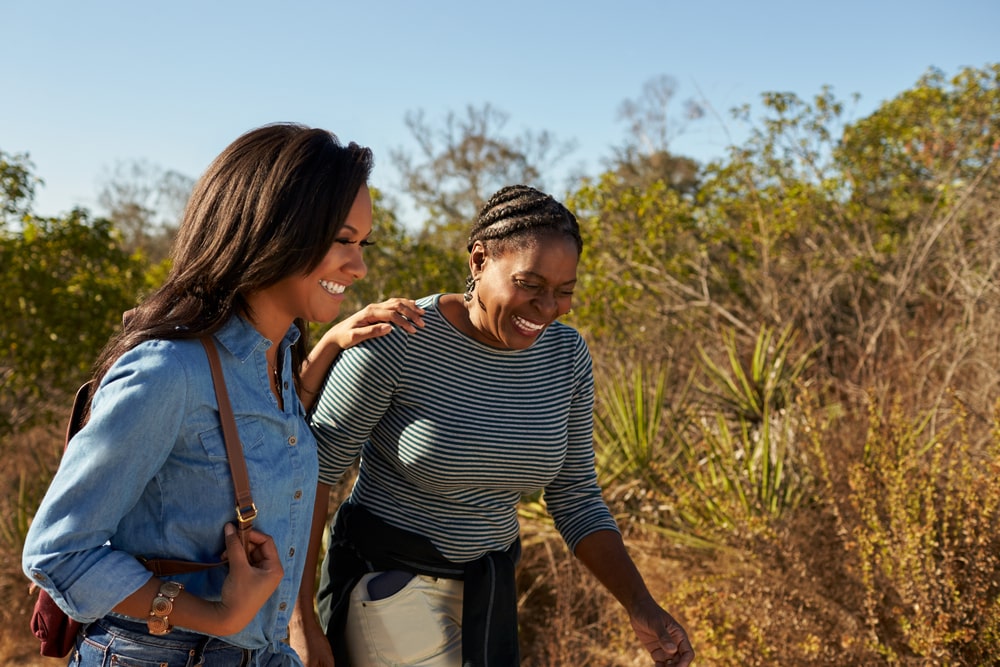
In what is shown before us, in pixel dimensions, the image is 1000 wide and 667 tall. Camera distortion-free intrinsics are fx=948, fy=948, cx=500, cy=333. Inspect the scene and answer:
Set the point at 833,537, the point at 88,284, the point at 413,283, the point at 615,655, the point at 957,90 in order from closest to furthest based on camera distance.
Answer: the point at 833,537 → the point at 615,655 → the point at 88,284 → the point at 413,283 → the point at 957,90

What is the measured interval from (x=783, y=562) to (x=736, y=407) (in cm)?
237

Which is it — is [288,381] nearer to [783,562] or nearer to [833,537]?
[783,562]

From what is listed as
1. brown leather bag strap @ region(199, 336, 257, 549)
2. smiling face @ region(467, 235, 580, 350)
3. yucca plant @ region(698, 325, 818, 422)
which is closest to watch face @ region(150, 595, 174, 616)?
brown leather bag strap @ region(199, 336, 257, 549)

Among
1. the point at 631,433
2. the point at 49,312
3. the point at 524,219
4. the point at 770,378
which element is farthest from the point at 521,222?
the point at 49,312

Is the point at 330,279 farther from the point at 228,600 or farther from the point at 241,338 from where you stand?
the point at 228,600

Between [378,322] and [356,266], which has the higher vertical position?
[356,266]

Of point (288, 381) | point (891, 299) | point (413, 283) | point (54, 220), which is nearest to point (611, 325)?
point (413, 283)

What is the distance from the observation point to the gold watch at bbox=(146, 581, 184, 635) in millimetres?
1542

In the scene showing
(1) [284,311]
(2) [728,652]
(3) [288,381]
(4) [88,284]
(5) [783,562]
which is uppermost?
(1) [284,311]

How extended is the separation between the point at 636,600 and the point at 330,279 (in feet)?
3.83

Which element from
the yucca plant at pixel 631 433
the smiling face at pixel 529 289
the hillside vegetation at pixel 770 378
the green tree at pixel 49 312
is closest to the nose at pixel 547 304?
the smiling face at pixel 529 289

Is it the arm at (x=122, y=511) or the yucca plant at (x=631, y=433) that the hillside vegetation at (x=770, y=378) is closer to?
the yucca plant at (x=631, y=433)

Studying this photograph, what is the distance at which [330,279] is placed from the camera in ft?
6.06

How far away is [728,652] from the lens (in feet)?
13.8
